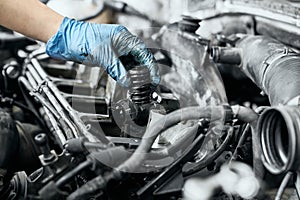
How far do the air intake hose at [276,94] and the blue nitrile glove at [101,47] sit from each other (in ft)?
1.22

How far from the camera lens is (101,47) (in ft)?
5.11

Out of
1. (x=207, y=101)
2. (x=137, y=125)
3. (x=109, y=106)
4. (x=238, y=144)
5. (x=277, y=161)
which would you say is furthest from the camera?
(x=207, y=101)

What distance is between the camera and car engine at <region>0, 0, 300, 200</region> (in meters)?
1.07

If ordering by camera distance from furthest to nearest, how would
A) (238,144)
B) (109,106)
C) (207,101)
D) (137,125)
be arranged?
(207,101) → (109,106) → (137,125) → (238,144)

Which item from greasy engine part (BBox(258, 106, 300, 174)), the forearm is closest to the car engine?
greasy engine part (BBox(258, 106, 300, 174))

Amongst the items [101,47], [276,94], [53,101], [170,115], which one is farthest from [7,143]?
[276,94]

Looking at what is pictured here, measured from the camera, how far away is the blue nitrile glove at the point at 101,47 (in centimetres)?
154

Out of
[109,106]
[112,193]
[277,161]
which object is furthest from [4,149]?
[277,161]

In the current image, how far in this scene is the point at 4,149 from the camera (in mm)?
1499

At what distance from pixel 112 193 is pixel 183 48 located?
99 cm

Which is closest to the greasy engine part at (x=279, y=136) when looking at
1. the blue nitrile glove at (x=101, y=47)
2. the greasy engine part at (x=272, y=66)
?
the greasy engine part at (x=272, y=66)

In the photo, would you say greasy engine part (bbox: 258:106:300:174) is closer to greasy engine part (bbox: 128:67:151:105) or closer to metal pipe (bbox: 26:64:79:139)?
greasy engine part (bbox: 128:67:151:105)

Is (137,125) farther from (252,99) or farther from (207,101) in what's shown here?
(252,99)

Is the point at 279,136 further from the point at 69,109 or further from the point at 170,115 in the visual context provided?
the point at 69,109
